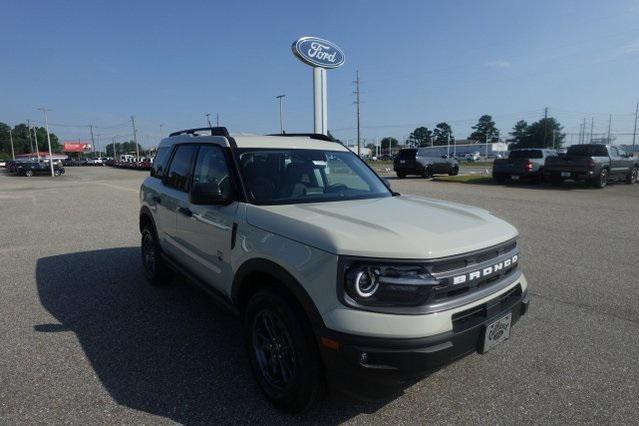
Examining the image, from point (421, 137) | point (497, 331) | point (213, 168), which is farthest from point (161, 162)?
point (421, 137)

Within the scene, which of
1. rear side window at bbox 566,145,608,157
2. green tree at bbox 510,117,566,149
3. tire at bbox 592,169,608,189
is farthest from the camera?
green tree at bbox 510,117,566,149

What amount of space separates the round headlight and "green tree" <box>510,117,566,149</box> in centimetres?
12411

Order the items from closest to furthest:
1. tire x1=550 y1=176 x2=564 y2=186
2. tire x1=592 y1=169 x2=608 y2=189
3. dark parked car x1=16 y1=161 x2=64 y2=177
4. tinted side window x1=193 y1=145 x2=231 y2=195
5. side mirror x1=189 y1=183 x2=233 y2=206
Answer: side mirror x1=189 y1=183 x2=233 y2=206 → tinted side window x1=193 y1=145 x2=231 y2=195 → tire x1=592 y1=169 x2=608 y2=189 → tire x1=550 y1=176 x2=564 y2=186 → dark parked car x1=16 y1=161 x2=64 y2=177

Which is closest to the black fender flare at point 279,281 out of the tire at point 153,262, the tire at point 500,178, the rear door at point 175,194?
the rear door at point 175,194

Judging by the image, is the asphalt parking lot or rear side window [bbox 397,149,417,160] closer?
the asphalt parking lot

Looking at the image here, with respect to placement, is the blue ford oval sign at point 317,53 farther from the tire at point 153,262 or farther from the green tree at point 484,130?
the green tree at point 484,130

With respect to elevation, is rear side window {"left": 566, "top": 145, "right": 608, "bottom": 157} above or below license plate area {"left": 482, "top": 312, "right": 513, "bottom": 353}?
above

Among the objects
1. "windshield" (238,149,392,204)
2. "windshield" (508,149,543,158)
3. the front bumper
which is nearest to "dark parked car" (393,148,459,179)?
"windshield" (508,149,543,158)

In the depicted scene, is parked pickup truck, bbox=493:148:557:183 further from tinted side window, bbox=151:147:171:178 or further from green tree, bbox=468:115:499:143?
green tree, bbox=468:115:499:143

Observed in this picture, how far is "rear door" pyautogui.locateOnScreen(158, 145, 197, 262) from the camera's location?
4.29 meters

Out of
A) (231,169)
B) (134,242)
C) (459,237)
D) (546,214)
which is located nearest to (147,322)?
(231,169)

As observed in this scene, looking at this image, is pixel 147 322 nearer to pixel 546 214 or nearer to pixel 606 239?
pixel 606 239

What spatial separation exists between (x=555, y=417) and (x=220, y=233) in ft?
8.77

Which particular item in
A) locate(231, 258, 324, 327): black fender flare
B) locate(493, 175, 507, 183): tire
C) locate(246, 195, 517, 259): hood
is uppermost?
locate(246, 195, 517, 259): hood
